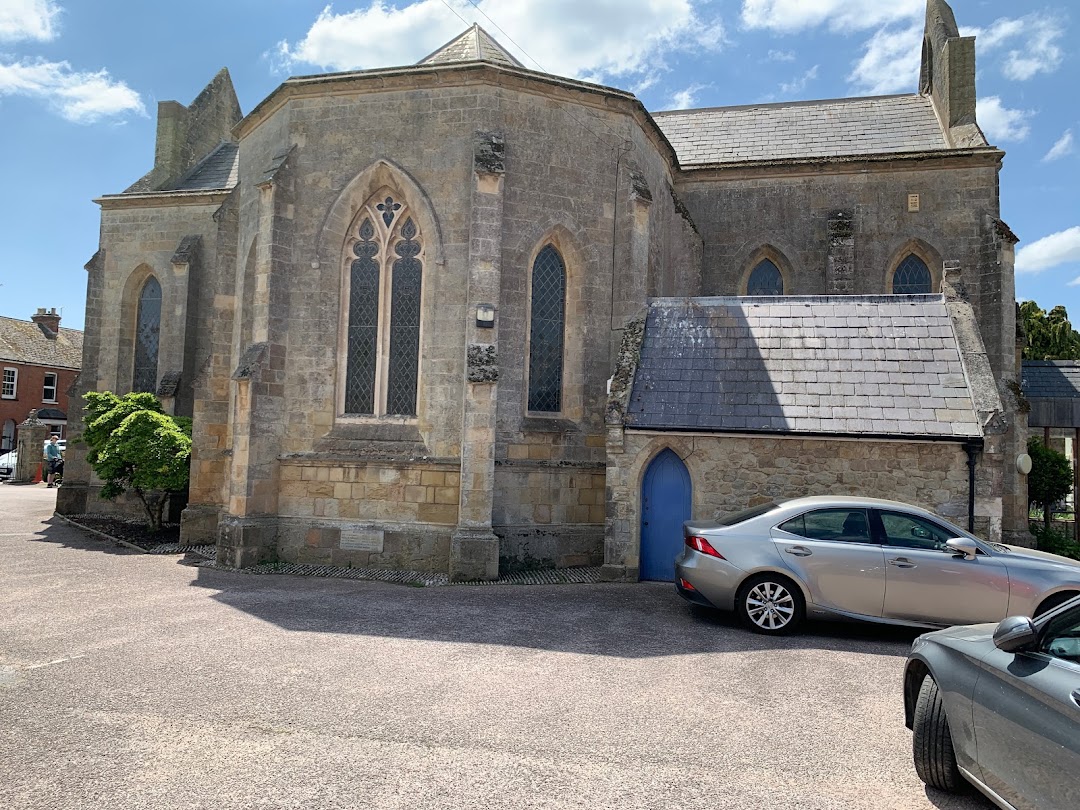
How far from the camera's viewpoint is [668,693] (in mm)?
6340

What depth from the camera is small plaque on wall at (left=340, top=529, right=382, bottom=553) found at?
1273 cm

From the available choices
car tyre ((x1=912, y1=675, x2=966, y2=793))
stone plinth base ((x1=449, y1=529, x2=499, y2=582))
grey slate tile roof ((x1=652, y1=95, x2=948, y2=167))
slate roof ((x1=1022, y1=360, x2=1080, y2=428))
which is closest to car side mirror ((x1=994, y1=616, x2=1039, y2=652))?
car tyre ((x1=912, y1=675, x2=966, y2=793))

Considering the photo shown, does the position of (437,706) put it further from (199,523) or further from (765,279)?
(765,279)

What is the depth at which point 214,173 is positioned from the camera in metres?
21.5

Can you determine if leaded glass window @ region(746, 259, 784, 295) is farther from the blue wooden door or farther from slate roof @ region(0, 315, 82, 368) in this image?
slate roof @ region(0, 315, 82, 368)

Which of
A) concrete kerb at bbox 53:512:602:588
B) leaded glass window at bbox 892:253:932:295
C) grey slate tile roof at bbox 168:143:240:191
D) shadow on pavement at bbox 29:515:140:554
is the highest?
grey slate tile roof at bbox 168:143:240:191

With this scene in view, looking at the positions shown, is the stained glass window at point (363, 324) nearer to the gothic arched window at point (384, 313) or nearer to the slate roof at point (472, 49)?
the gothic arched window at point (384, 313)

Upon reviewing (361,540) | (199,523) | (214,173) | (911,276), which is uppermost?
(214,173)

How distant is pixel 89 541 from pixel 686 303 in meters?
13.3

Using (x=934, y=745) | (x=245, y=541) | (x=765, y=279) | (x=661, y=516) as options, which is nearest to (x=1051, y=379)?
(x=765, y=279)

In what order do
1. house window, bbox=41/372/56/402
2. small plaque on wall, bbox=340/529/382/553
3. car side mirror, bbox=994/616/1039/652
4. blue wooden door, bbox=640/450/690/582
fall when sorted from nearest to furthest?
1. car side mirror, bbox=994/616/1039/652
2. blue wooden door, bbox=640/450/690/582
3. small plaque on wall, bbox=340/529/382/553
4. house window, bbox=41/372/56/402

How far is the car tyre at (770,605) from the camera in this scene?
8.46 meters

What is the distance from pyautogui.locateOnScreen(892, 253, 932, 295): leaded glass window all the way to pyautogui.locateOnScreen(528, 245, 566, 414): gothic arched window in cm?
954

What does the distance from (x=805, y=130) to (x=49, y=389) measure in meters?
42.7
